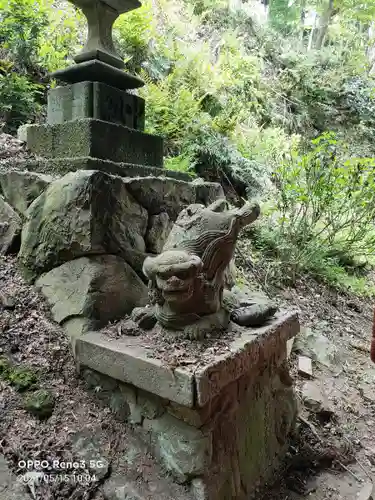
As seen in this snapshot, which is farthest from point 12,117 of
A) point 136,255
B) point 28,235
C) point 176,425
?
point 176,425

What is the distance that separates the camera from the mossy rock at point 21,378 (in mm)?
2036

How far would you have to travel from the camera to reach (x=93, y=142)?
8.78ft

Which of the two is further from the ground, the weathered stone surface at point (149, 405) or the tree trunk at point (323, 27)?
the tree trunk at point (323, 27)

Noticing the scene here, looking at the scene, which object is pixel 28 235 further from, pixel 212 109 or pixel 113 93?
pixel 212 109

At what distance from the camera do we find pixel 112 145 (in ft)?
9.25

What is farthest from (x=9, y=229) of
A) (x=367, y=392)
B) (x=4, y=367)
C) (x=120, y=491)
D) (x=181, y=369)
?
(x=367, y=392)

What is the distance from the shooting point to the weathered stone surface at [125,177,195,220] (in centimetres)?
268

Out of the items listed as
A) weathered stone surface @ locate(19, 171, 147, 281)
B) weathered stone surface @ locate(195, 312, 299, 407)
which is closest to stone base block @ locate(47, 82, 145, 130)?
weathered stone surface @ locate(19, 171, 147, 281)

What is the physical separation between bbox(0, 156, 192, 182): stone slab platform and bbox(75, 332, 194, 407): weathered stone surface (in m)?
1.15

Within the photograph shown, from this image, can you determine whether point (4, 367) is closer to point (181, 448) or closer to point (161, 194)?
point (181, 448)

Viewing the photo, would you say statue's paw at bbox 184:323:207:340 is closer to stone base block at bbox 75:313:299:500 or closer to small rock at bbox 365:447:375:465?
Answer: stone base block at bbox 75:313:299:500

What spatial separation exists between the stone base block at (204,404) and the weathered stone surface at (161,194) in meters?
1.03

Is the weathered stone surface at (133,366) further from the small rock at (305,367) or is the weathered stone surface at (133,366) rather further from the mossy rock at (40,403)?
the small rock at (305,367)

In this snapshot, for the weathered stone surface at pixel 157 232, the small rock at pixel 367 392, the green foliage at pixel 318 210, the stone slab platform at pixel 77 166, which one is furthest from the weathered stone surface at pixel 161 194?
the small rock at pixel 367 392
